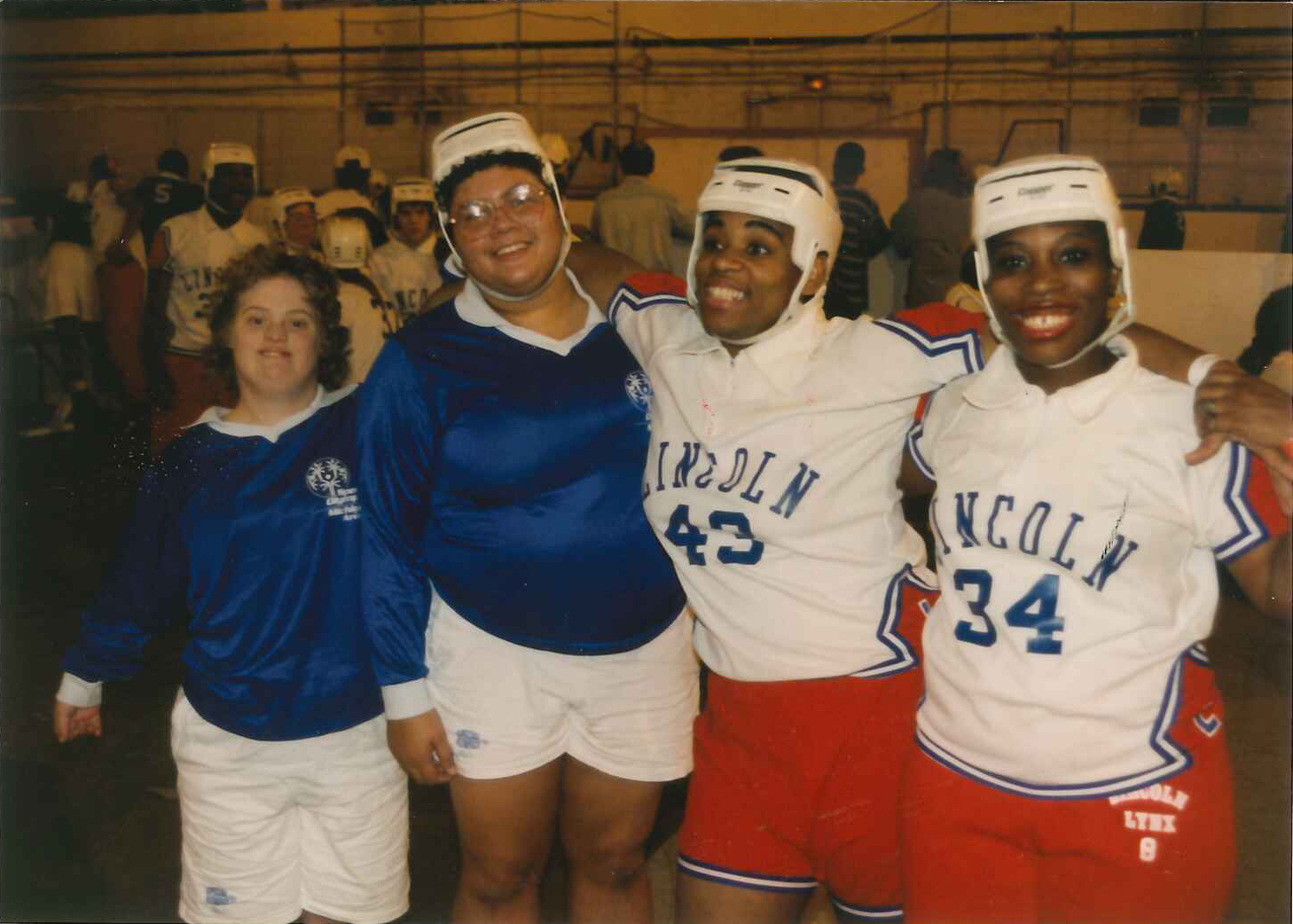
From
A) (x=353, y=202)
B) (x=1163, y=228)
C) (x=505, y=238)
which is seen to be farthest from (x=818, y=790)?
(x=1163, y=228)

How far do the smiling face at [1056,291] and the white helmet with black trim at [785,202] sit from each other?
45cm

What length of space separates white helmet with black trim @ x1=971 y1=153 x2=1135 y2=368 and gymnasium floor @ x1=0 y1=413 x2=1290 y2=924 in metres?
2.35

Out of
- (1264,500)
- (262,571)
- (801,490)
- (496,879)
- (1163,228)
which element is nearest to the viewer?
(1264,500)

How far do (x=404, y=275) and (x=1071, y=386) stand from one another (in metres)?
5.91

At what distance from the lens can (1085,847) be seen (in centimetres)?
220

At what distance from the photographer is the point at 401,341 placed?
264 centimetres

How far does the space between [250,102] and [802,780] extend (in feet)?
60.1

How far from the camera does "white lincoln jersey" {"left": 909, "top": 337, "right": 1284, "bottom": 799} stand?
84.0 inches

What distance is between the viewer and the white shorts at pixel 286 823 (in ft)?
9.04

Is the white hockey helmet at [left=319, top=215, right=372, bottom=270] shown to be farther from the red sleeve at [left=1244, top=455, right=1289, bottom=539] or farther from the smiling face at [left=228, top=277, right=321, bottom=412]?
the red sleeve at [left=1244, top=455, right=1289, bottom=539]

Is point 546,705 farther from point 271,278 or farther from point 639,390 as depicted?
point 271,278

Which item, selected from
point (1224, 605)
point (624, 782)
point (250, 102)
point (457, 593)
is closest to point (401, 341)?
point (457, 593)

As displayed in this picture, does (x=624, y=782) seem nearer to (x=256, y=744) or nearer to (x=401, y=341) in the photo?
(x=256, y=744)

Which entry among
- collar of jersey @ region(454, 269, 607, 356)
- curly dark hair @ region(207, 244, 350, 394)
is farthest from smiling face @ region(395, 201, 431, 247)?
collar of jersey @ region(454, 269, 607, 356)
